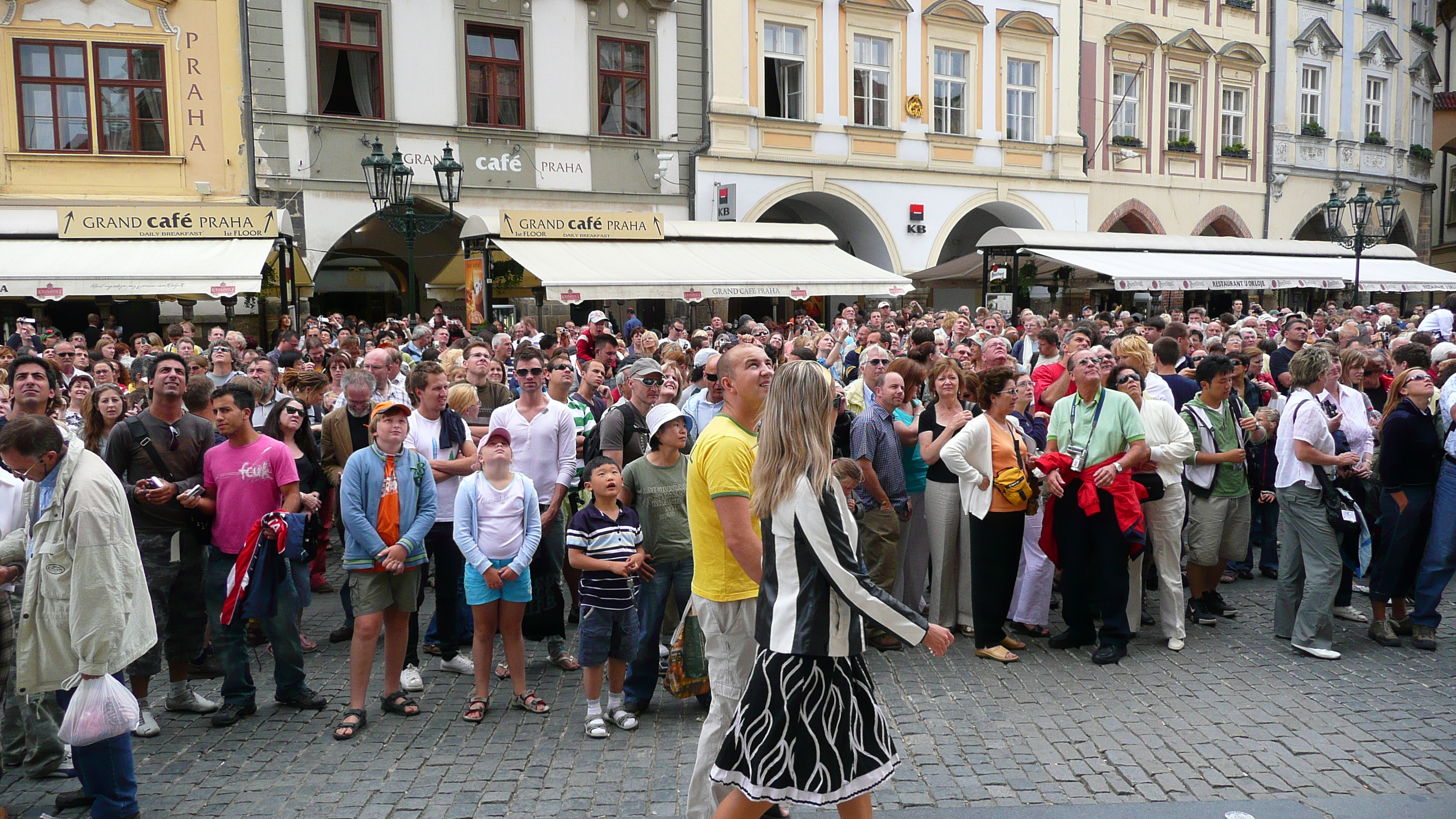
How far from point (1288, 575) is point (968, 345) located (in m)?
3.62

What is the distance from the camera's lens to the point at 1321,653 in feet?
19.8

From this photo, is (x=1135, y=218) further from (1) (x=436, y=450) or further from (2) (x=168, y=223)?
(1) (x=436, y=450)

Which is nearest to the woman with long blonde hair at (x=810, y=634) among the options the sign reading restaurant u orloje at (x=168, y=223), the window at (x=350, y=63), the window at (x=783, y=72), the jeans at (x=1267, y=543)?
the jeans at (x=1267, y=543)

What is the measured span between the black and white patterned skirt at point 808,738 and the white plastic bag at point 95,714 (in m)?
2.48

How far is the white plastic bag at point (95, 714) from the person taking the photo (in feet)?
12.9

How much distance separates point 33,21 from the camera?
16.4m

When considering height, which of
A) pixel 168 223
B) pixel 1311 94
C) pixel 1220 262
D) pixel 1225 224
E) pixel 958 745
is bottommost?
pixel 958 745

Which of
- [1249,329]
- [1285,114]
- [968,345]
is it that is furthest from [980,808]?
[1285,114]

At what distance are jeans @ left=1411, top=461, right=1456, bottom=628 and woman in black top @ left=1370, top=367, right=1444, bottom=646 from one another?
61 millimetres

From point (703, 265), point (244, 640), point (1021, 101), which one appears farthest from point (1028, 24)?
point (244, 640)

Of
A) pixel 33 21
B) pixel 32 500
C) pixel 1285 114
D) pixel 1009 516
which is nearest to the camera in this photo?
pixel 32 500

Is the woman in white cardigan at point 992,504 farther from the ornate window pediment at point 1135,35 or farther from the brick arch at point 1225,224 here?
the brick arch at point 1225,224

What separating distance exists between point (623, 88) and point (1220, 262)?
1323 cm

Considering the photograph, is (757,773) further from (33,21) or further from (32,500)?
(33,21)
